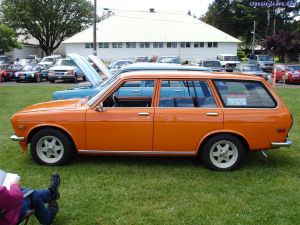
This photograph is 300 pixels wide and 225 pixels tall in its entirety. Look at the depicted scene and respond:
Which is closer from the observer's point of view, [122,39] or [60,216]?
[60,216]

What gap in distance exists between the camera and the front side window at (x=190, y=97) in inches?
253

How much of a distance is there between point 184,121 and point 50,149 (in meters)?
2.12

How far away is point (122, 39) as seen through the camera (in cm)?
5734

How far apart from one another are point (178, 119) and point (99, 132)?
1199 millimetres

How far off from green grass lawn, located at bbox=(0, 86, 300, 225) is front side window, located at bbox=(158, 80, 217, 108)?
3.29 ft

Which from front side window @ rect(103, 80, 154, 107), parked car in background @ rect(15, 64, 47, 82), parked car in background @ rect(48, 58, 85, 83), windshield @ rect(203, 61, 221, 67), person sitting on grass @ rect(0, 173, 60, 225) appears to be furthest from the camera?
windshield @ rect(203, 61, 221, 67)

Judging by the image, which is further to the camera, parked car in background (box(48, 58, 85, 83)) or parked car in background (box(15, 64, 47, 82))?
parked car in background (box(15, 64, 47, 82))

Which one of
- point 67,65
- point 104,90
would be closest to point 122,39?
point 67,65

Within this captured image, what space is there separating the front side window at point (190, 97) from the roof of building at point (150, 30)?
51244 millimetres

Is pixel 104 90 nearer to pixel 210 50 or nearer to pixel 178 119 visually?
pixel 178 119

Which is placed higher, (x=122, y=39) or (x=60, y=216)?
(x=122, y=39)

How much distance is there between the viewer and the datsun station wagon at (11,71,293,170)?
6301 millimetres

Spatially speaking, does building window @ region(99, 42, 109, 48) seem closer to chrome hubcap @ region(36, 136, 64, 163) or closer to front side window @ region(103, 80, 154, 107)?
front side window @ region(103, 80, 154, 107)

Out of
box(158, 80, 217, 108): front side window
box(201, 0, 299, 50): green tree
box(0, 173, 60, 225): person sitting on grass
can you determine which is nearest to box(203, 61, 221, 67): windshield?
box(158, 80, 217, 108): front side window
